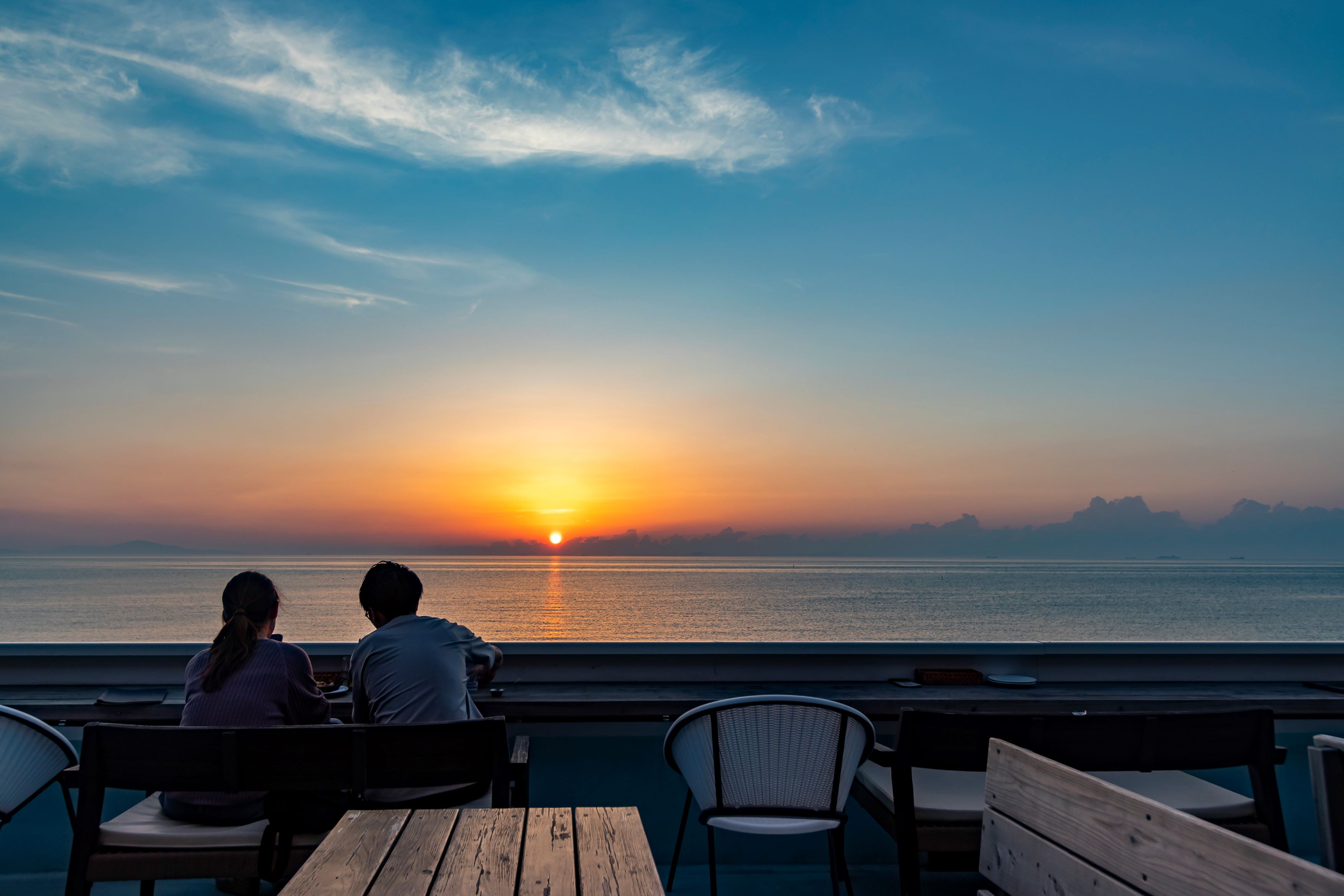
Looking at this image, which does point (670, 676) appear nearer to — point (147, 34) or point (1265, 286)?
point (147, 34)

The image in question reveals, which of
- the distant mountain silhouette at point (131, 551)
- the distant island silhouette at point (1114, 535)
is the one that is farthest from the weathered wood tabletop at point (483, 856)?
the distant mountain silhouette at point (131, 551)

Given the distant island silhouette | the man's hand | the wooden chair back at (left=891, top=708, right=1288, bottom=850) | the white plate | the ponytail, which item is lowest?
the distant island silhouette

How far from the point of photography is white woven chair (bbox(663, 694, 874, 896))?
7.10 feet

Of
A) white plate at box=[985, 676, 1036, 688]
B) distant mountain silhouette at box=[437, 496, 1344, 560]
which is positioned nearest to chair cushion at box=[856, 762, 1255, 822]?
white plate at box=[985, 676, 1036, 688]

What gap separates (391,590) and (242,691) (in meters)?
0.46

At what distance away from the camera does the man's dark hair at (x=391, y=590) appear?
2.32 m

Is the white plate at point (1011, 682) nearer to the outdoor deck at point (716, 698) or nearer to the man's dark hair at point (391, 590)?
the outdoor deck at point (716, 698)

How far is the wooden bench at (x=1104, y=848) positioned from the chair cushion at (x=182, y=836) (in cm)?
159

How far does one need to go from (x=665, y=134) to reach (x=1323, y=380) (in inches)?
539

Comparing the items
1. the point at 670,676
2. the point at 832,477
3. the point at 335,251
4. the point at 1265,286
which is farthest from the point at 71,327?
the point at 832,477

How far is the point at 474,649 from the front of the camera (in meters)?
2.36

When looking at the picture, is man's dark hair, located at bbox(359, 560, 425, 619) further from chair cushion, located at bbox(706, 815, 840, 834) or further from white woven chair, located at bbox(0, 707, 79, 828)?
chair cushion, located at bbox(706, 815, 840, 834)

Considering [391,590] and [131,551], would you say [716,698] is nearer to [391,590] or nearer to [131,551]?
[391,590]

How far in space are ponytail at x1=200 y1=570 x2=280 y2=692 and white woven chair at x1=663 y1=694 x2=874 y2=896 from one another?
3.91 feet
